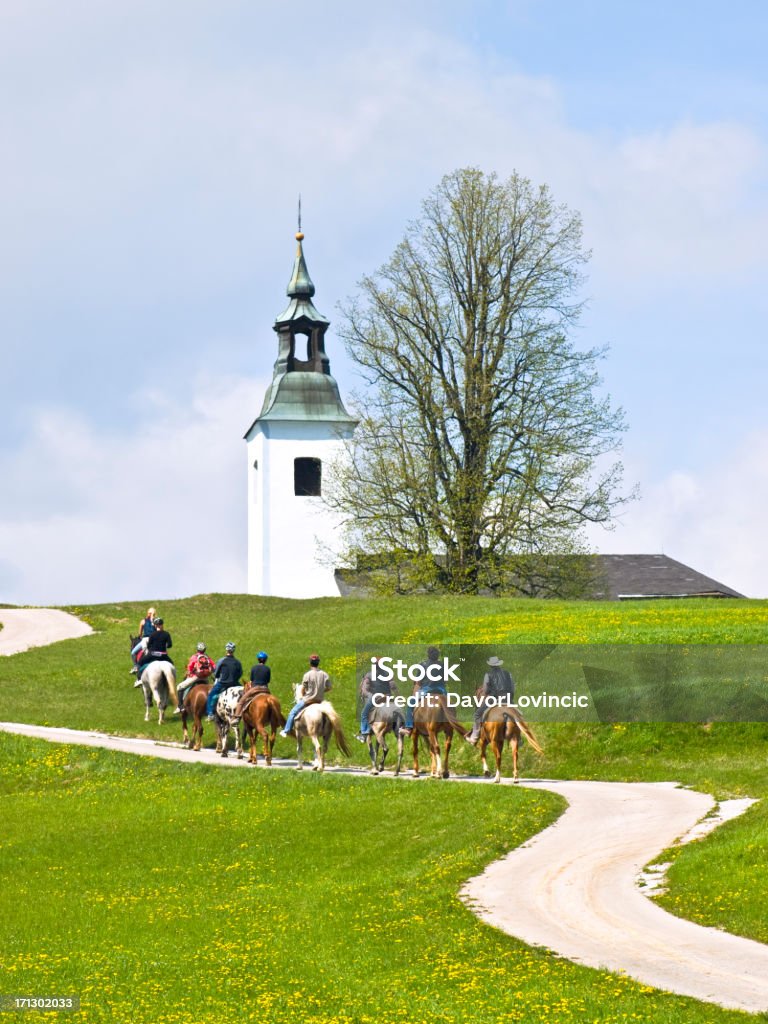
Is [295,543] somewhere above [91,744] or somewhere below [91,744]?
above

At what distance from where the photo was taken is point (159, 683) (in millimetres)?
40062

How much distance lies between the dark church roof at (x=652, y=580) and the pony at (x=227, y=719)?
46320mm

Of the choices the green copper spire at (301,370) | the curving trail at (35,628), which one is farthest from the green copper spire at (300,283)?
the curving trail at (35,628)

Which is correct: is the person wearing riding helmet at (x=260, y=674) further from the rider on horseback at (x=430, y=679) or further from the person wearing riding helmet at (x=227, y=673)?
the rider on horseback at (x=430, y=679)

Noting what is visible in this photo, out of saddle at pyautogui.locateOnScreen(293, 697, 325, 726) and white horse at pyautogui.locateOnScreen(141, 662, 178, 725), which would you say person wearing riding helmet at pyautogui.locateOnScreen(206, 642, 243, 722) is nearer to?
saddle at pyautogui.locateOnScreen(293, 697, 325, 726)

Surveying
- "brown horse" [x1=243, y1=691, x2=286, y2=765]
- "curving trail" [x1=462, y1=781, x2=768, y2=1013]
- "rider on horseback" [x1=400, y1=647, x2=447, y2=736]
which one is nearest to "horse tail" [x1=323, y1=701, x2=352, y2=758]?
"rider on horseback" [x1=400, y1=647, x2=447, y2=736]

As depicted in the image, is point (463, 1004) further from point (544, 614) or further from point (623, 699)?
point (544, 614)

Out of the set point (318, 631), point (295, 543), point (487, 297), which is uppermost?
point (487, 297)

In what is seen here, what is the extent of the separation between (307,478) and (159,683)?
45.3 meters

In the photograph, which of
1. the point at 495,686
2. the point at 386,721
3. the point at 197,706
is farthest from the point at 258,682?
the point at 495,686

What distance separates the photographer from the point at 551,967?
1529 centimetres

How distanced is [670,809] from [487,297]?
A: 1697 inches

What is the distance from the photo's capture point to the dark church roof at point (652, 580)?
273ft

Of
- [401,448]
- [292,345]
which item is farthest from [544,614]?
[292,345]
